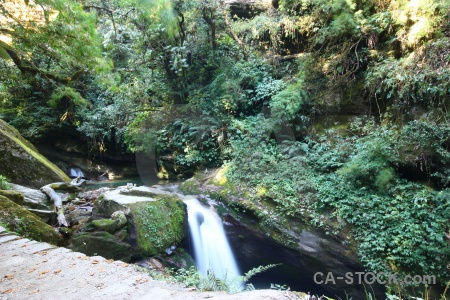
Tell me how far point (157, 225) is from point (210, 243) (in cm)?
186

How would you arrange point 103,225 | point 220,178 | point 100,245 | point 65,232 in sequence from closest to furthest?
point 100,245, point 65,232, point 103,225, point 220,178

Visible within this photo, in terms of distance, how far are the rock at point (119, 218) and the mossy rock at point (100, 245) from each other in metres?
0.33

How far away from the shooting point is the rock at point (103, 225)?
5.12 m

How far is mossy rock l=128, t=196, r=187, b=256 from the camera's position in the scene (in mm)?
5547

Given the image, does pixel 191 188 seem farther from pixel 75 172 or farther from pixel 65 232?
pixel 75 172

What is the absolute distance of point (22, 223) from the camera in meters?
4.34

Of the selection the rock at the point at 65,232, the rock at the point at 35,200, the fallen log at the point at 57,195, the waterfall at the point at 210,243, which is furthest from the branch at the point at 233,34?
the rock at the point at 65,232


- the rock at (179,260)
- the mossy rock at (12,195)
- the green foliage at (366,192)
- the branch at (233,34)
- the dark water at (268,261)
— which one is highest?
the branch at (233,34)

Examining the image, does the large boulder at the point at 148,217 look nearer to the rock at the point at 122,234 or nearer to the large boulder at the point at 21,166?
the rock at the point at 122,234

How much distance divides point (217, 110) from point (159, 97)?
3143 millimetres

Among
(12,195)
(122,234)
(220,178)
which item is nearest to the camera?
(12,195)

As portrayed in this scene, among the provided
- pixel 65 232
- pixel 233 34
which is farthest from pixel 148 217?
pixel 233 34

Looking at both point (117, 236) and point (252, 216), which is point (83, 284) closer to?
point (117, 236)

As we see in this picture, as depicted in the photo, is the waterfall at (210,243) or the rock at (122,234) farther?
the waterfall at (210,243)
